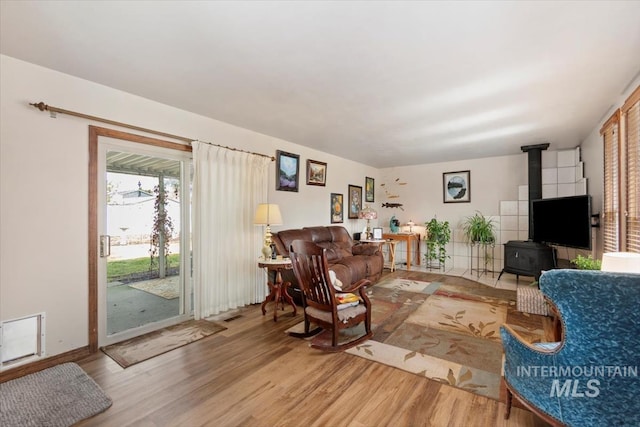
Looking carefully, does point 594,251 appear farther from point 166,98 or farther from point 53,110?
point 53,110

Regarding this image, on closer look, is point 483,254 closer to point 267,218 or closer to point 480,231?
point 480,231

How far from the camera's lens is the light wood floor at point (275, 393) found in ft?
5.76

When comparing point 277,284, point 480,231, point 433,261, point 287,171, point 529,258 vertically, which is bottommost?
point 433,261

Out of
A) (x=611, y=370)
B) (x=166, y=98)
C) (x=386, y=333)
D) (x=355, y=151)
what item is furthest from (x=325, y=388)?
(x=355, y=151)

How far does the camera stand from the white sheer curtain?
3402 millimetres

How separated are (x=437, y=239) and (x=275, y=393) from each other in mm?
5206

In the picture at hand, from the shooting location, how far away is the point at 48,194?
2.37 m

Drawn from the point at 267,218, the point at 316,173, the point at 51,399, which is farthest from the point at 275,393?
the point at 316,173

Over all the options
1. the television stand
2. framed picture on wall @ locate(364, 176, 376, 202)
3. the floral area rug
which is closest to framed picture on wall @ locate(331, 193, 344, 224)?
framed picture on wall @ locate(364, 176, 376, 202)

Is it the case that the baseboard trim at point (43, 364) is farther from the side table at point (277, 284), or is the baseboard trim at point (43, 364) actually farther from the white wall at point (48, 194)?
the side table at point (277, 284)

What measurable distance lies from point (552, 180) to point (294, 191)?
490 cm

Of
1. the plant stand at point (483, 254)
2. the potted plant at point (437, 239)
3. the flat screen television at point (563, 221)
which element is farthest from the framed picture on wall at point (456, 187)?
the flat screen television at point (563, 221)

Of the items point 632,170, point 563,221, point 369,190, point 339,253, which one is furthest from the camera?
point 369,190

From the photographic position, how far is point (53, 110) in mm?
2359
